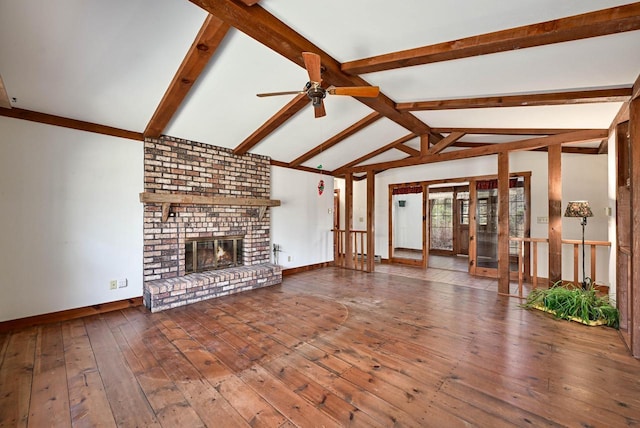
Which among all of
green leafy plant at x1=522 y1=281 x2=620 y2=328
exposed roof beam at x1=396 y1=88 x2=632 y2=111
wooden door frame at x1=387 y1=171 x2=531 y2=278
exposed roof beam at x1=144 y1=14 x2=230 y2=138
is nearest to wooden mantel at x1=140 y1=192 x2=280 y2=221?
exposed roof beam at x1=144 y1=14 x2=230 y2=138

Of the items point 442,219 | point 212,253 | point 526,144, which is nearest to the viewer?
point 526,144

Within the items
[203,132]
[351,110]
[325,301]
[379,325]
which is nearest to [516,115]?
[351,110]

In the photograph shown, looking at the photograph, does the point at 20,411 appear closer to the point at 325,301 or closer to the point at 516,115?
the point at 325,301

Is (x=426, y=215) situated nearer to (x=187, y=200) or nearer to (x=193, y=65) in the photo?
(x=187, y=200)

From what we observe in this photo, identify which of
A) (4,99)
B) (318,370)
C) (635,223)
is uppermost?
(4,99)

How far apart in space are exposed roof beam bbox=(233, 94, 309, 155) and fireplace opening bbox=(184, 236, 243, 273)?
1743 millimetres

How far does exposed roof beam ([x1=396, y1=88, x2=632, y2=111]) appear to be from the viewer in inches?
110

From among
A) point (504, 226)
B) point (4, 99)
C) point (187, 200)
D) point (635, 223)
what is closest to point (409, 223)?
point (504, 226)

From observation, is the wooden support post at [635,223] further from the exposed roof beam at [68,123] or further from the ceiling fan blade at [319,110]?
the exposed roof beam at [68,123]

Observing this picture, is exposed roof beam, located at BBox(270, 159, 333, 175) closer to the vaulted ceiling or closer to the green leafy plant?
the vaulted ceiling

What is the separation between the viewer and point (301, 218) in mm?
6523

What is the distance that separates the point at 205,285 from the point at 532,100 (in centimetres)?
512

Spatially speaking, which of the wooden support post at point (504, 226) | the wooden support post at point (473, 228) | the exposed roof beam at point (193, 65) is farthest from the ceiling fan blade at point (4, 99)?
the wooden support post at point (473, 228)

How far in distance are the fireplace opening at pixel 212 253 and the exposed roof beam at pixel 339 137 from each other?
223cm
